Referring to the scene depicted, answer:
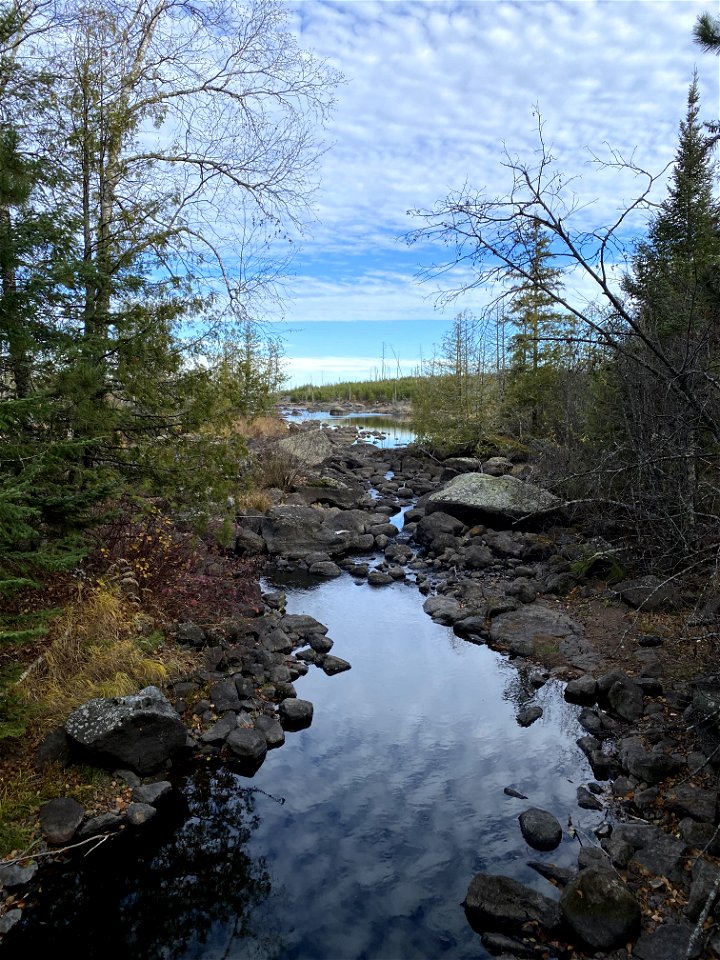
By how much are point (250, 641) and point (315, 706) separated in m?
1.34

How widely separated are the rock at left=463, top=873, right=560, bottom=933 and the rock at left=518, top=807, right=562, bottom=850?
1.57 feet

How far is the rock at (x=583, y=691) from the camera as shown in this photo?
6125mm

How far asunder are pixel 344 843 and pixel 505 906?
1142 mm

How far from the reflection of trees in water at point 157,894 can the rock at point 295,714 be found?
3.86 ft

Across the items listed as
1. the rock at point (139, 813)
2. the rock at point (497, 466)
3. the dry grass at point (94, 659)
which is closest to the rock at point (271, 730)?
the dry grass at point (94, 659)

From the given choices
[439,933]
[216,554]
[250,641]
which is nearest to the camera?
[439,933]

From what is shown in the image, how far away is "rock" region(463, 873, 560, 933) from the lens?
358 centimetres

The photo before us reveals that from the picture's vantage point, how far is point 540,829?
14.1 feet

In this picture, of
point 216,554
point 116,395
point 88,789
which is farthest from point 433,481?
point 88,789

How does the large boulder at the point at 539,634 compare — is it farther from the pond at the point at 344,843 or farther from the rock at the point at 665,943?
the rock at the point at 665,943

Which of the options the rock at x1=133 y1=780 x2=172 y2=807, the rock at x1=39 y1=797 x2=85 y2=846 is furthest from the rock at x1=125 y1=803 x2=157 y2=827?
the rock at x1=39 y1=797 x2=85 y2=846

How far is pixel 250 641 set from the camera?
285 inches

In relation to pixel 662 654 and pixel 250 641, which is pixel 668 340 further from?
pixel 250 641

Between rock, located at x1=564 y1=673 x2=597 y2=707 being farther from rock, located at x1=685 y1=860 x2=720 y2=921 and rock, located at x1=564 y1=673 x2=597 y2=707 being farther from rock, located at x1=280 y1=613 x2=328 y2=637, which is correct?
rock, located at x1=280 y1=613 x2=328 y2=637
